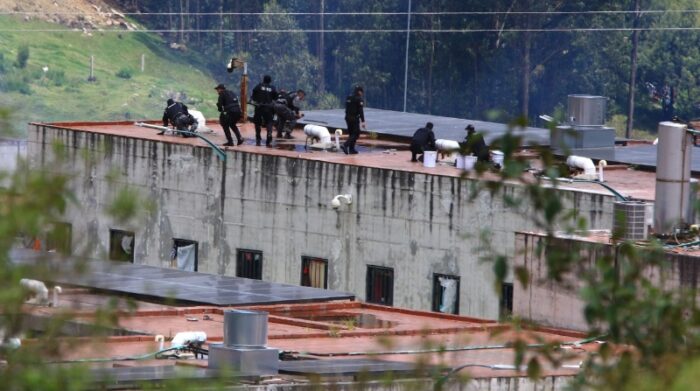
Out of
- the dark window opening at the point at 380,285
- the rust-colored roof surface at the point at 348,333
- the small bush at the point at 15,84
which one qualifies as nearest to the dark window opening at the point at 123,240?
the dark window opening at the point at 380,285

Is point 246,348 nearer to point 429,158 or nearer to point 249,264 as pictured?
point 429,158

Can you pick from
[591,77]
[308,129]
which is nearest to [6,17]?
[591,77]

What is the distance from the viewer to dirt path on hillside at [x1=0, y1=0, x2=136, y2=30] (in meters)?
99.8

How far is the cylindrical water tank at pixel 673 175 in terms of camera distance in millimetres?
28250

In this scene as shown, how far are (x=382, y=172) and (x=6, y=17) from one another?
65.3 meters

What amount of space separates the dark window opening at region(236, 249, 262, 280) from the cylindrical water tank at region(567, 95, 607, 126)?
8.12 meters

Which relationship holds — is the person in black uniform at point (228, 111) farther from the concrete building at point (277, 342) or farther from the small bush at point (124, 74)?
the small bush at point (124, 74)

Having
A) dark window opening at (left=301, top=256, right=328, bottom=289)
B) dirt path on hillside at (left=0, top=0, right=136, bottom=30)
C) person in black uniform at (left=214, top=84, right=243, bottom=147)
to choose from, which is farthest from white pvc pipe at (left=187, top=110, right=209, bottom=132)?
dirt path on hillside at (left=0, top=0, right=136, bottom=30)

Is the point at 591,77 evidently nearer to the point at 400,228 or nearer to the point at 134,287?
the point at 400,228

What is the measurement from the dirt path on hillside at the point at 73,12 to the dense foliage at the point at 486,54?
354 cm

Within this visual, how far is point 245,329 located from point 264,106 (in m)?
20.5

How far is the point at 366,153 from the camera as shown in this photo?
131 ft

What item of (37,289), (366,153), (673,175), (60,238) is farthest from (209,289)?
(60,238)

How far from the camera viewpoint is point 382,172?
35.7 meters
